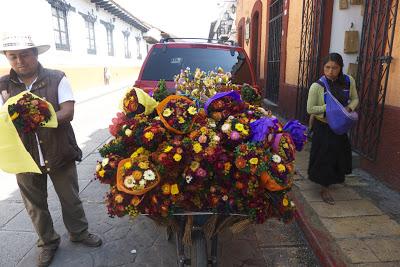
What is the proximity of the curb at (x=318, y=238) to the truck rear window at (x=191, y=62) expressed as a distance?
2.09m

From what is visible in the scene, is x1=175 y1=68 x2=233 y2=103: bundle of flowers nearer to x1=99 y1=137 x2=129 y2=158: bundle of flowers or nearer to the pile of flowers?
the pile of flowers

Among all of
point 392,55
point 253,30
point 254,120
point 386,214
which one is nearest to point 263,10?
point 253,30

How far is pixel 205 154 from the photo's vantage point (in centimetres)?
184

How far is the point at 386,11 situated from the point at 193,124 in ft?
11.2

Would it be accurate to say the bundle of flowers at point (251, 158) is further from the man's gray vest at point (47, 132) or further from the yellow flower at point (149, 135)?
the man's gray vest at point (47, 132)

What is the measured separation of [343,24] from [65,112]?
4977mm

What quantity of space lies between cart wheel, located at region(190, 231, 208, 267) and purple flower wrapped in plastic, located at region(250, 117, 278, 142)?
74 cm

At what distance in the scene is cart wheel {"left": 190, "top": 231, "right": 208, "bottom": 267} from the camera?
2.12 metres

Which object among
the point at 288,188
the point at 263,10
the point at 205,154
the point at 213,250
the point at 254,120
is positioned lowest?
the point at 213,250

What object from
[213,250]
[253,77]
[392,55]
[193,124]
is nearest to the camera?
[193,124]

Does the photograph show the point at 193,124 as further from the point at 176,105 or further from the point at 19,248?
the point at 19,248

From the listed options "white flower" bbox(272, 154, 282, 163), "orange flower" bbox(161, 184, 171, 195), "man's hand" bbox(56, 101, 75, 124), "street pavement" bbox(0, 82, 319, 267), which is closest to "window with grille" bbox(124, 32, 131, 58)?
"street pavement" bbox(0, 82, 319, 267)

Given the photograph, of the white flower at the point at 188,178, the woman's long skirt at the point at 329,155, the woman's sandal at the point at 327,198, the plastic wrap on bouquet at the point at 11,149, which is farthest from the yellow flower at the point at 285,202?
the woman's sandal at the point at 327,198

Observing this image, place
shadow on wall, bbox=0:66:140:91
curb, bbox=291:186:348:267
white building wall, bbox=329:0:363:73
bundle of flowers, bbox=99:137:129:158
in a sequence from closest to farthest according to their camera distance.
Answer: bundle of flowers, bbox=99:137:129:158, curb, bbox=291:186:348:267, white building wall, bbox=329:0:363:73, shadow on wall, bbox=0:66:140:91
